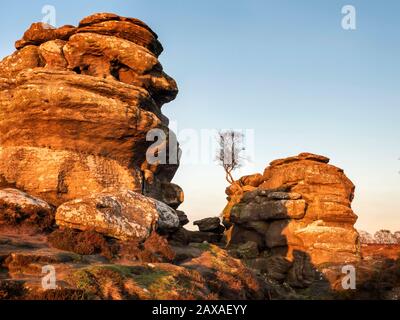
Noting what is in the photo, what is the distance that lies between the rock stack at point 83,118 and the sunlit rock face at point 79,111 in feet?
0.21

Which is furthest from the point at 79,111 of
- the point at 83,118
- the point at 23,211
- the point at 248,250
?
the point at 248,250

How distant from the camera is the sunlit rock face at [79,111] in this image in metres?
24.1

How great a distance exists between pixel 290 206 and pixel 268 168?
988 centimetres

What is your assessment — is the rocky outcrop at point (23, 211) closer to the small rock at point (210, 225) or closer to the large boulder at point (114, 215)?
the large boulder at point (114, 215)

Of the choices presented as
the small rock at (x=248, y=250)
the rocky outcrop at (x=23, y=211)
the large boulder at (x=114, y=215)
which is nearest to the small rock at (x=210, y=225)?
the small rock at (x=248, y=250)

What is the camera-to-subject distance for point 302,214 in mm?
40281

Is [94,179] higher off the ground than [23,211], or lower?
higher

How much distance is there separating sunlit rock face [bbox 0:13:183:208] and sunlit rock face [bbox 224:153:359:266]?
17.3 metres

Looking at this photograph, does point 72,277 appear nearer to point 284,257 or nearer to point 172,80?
point 172,80

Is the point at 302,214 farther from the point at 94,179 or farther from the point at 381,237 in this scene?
the point at 381,237

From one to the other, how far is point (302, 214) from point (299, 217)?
1.74ft

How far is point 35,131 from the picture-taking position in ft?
81.6

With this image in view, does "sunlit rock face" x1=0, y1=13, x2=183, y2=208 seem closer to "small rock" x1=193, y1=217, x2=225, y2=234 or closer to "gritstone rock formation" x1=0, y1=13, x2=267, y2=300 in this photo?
"gritstone rock formation" x1=0, y1=13, x2=267, y2=300
